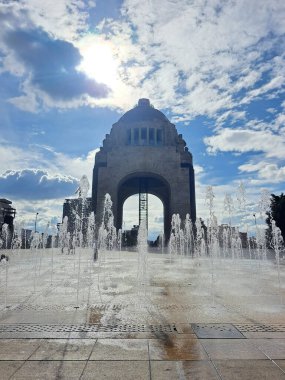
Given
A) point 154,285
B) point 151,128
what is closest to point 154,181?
point 151,128

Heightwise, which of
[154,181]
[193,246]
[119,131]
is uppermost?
[119,131]

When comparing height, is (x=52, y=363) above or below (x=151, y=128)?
below

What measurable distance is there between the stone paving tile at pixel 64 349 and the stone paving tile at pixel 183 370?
90cm

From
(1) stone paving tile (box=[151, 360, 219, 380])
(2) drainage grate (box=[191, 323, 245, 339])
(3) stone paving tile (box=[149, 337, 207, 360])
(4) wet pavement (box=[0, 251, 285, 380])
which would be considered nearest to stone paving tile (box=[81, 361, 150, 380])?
(4) wet pavement (box=[0, 251, 285, 380])

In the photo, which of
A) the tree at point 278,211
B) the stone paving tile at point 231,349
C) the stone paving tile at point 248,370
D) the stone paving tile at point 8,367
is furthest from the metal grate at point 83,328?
the tree at point 278,211

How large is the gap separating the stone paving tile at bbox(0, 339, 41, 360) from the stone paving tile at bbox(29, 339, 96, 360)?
0.09 meters

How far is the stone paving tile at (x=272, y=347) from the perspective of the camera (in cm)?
388

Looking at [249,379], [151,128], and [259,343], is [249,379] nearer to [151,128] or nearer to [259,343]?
[259,343]

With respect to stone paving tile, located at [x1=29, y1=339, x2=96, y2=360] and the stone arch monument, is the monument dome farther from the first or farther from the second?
stone paving tile, located at [x1=29, y1=339, x2=96, y2=360]

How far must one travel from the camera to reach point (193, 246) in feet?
113

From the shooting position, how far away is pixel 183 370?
3465mm

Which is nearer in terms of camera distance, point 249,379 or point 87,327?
point 249,379

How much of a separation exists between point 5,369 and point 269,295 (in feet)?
21.5

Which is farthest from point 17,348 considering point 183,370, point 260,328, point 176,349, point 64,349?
point 260,328
